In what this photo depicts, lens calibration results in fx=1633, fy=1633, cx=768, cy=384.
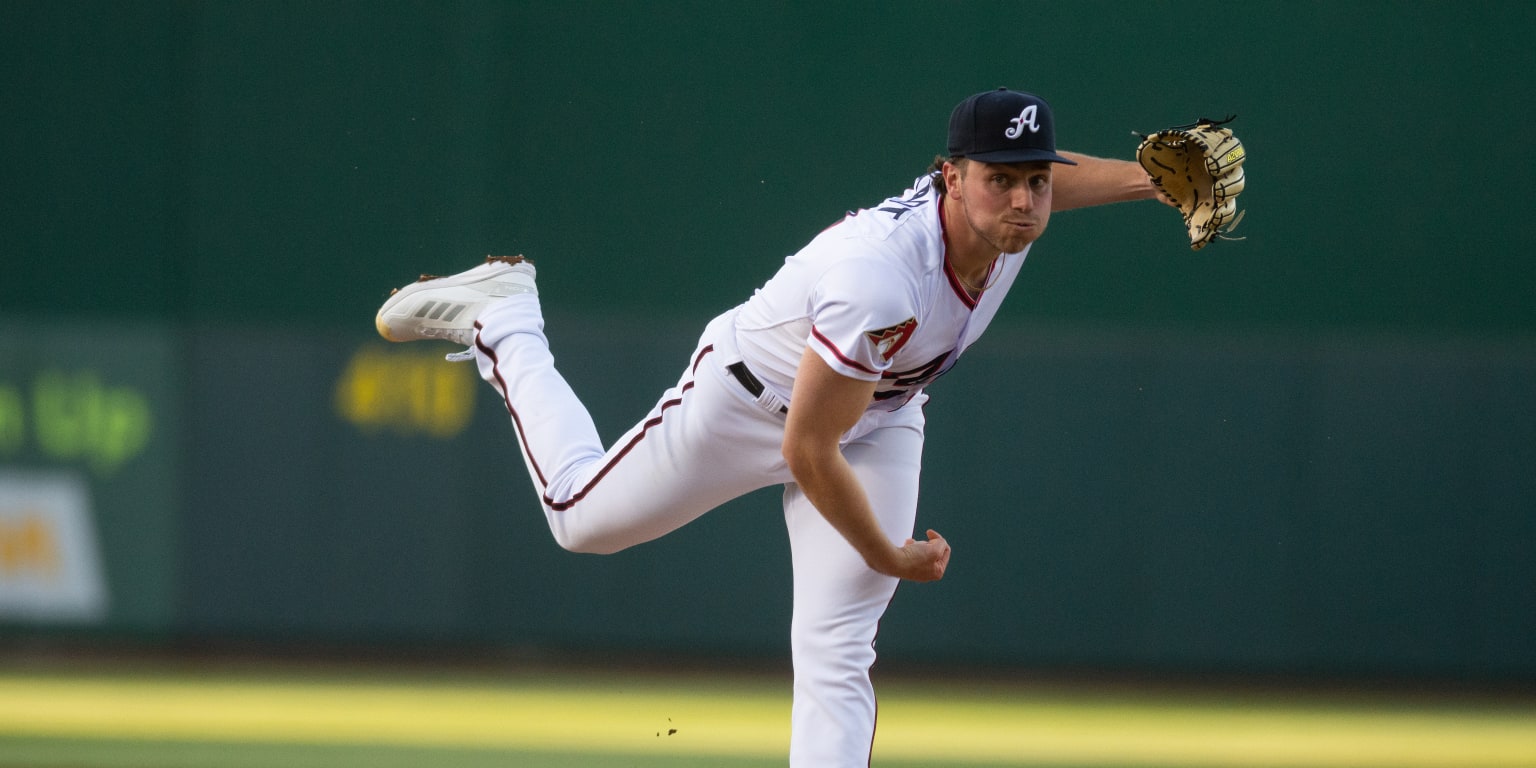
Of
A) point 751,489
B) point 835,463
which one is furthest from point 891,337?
point 751,489

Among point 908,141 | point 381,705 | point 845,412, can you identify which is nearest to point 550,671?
point 381,705

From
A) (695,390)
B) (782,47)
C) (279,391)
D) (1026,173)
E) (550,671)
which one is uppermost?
(782,47)

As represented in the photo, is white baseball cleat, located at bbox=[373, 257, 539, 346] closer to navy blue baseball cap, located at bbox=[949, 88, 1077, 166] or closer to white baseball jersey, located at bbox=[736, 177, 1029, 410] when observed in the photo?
white baseball jersey, located at bbox=[736, 177, 1029, 410]

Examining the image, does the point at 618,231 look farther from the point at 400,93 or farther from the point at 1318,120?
the point at 1318,120

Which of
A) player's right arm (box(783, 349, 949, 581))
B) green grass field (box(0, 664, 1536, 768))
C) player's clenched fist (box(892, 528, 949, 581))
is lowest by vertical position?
green grass field (box(0, 664, 1536, 768))

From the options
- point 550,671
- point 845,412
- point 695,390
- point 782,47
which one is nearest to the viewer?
point 845,412

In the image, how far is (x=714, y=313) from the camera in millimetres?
7348

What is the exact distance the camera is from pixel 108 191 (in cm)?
752

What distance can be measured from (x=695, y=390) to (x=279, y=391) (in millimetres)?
3849

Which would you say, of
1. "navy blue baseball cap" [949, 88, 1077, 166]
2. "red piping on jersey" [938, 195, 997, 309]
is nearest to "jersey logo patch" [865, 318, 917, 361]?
"red piping on jersey" [938, 195, 997, 309]

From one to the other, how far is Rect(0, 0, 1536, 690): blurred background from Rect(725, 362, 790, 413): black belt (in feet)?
10.7

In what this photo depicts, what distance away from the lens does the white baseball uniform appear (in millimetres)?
3186

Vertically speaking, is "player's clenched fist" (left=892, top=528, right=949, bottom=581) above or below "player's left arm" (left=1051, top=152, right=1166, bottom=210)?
below

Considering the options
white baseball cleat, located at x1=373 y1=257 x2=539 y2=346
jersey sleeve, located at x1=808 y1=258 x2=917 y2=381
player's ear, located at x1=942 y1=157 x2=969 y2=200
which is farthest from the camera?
white baseball cleat, located at x1=373 y1=257 x2=539 y2=346
